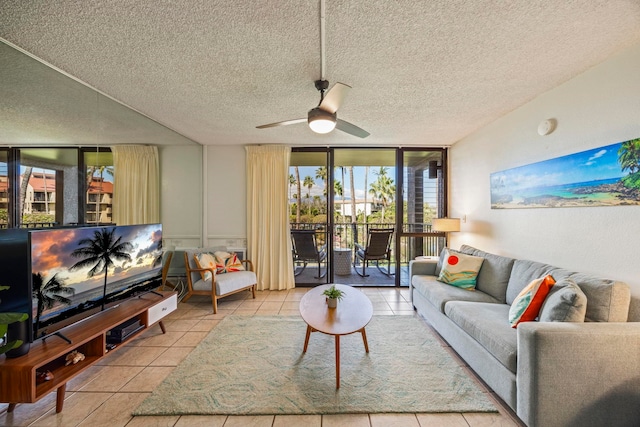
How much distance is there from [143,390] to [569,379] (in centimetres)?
278

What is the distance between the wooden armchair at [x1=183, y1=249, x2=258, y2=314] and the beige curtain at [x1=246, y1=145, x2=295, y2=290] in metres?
0.60

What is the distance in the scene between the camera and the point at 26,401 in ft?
4.64

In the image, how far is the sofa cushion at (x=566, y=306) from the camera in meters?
1.51

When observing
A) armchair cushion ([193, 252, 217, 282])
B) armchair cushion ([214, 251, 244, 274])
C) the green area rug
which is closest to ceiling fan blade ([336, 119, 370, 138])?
the green area rug

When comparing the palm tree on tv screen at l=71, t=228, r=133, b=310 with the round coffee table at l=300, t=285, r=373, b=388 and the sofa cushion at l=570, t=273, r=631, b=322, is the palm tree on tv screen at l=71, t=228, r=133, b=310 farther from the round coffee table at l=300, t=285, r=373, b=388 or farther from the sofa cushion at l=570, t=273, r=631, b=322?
the sofa cushion at l=570, t=273, r=631, b=322

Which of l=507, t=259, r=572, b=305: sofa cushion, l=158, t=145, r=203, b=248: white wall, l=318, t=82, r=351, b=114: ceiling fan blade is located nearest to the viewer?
l=318, t=82, r=351, b=114: ceiling fan blade

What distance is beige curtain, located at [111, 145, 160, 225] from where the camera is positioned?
267 centimetres

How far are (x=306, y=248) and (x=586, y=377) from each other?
3.44 metres

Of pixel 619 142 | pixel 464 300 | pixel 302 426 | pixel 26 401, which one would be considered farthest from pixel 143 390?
pixel 619 142

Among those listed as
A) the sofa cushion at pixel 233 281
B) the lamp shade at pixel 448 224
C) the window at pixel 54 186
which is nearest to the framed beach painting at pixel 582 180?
the lamp shade at pixel 448 224

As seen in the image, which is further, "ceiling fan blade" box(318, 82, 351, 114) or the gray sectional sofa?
"ceiling fan blade" box(318, 82, 351, 114)

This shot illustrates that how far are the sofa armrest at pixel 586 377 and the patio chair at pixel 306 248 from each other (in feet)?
10.4

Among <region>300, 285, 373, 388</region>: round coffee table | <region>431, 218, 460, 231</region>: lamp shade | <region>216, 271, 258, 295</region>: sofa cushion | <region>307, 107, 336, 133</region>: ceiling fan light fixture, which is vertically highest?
<region>307, 107, 336, 133</region>: ceiling fan light fixture

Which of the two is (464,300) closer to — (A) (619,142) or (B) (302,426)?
(A) (619,142)
